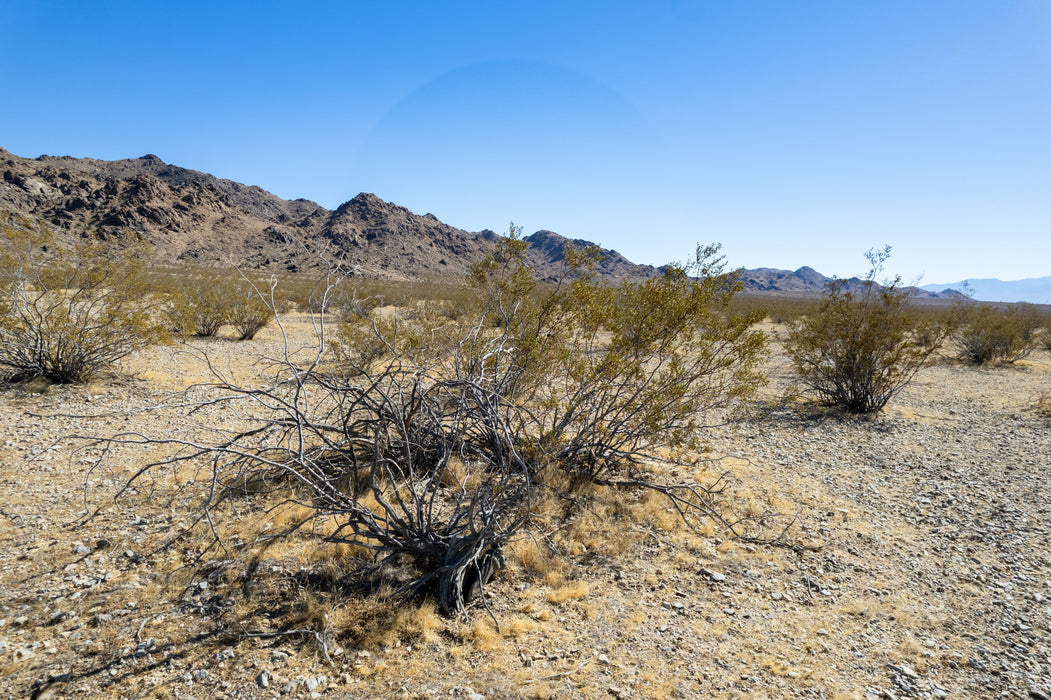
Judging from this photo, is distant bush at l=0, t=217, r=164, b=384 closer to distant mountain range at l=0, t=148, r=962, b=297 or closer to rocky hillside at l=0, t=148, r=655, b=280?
distant mountain range at l=0, t=148, r=962, b=297

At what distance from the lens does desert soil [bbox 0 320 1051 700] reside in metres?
3.16

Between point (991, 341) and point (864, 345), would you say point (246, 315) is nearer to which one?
point (864, 345)

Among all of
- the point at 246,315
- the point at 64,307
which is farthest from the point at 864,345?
the point at 246,315

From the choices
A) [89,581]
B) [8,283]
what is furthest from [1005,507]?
[8,283]

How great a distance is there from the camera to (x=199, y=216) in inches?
2913

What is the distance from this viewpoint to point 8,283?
8742mm

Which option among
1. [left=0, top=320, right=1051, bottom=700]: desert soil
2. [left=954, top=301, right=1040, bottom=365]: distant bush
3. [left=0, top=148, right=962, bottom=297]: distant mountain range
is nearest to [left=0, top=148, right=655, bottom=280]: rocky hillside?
[left=0, top=148, right=962, bottom=297]: distant mountain range

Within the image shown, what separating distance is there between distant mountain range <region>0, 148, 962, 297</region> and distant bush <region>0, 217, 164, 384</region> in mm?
36032

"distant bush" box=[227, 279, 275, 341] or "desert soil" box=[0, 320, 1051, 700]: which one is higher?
"distant bush" box=[227, 279, 275, 341]

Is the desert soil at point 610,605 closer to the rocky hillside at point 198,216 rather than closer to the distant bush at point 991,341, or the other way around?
the distant bush at point 991,341

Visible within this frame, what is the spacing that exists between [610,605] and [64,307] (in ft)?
37.7

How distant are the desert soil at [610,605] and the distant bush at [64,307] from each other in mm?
2560

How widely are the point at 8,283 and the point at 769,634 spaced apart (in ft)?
42.4

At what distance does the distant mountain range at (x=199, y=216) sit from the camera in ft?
205
